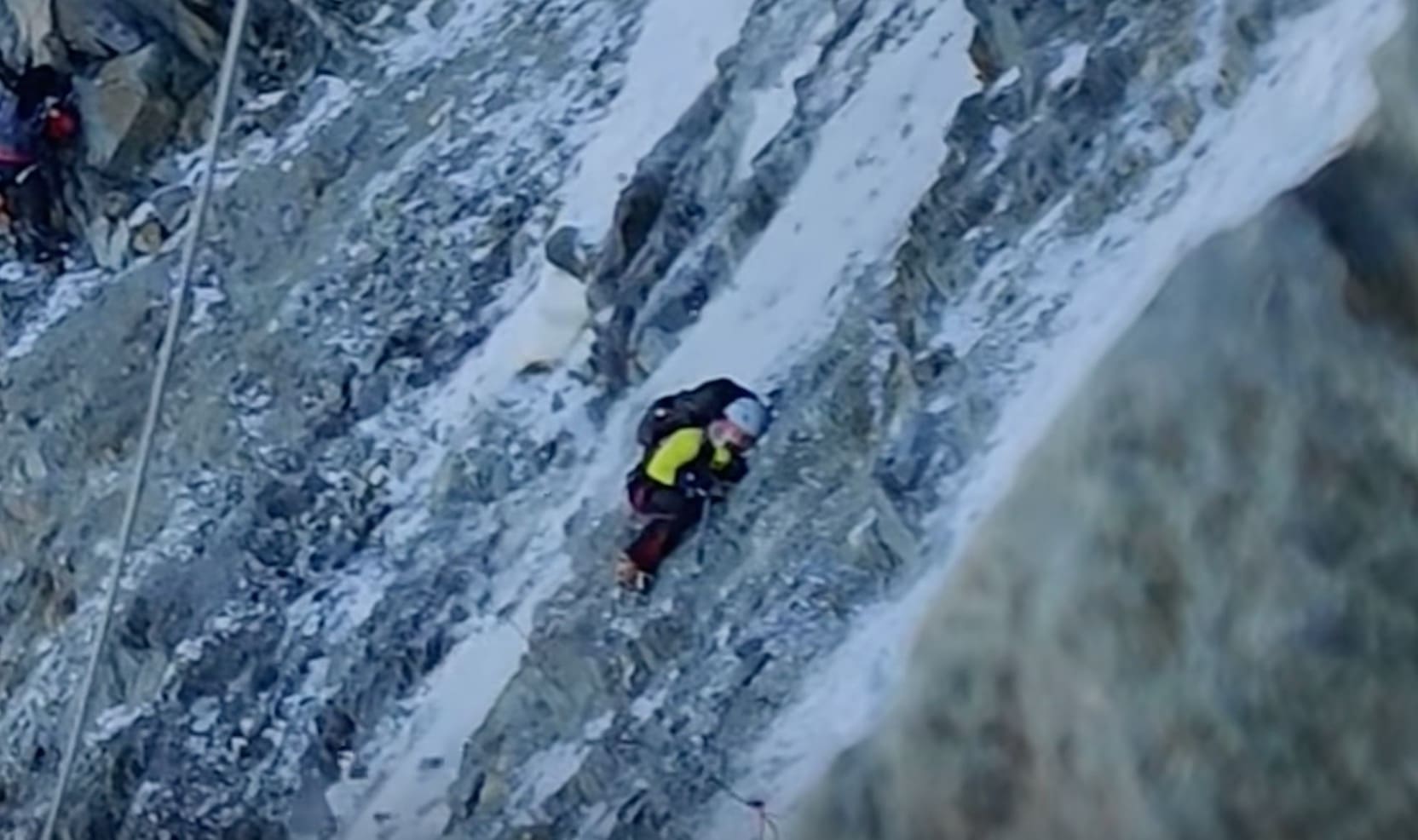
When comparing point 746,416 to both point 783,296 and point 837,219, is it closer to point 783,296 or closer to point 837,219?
point 783,296

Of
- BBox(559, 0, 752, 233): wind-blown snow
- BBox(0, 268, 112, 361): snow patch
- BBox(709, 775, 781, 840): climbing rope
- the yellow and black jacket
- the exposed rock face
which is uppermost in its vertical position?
the exposed rock face

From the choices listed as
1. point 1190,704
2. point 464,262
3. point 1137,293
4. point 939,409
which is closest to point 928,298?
point 939,409

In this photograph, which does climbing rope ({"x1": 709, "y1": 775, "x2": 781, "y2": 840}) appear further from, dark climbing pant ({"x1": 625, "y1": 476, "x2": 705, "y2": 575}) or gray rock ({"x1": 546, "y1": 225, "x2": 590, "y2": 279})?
gray rock ({"x1": 546, "y1": 225, "x2": 590, "y2": 279})

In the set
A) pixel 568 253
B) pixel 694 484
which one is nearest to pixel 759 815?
pixel 694 484

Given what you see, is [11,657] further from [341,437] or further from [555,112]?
[555,112]

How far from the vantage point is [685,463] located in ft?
35.5

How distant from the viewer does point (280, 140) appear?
1588 cm

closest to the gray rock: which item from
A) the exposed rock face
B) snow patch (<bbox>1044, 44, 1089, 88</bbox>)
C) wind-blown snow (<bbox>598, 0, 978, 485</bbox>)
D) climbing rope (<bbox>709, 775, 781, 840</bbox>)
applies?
wind-blown snow (<bbox>598, 0, 978, 485</bbox>)

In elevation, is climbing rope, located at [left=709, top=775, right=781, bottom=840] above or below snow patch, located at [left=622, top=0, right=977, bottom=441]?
below

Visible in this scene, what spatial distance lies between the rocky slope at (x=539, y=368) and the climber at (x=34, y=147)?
1.26 ft

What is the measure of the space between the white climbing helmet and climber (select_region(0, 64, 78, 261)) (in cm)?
683

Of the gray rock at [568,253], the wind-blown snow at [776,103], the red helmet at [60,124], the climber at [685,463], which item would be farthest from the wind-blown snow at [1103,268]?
the red helmet at [60,124]

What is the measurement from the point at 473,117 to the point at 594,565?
450 centimetres

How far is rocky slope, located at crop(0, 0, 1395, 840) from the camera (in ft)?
32.2
